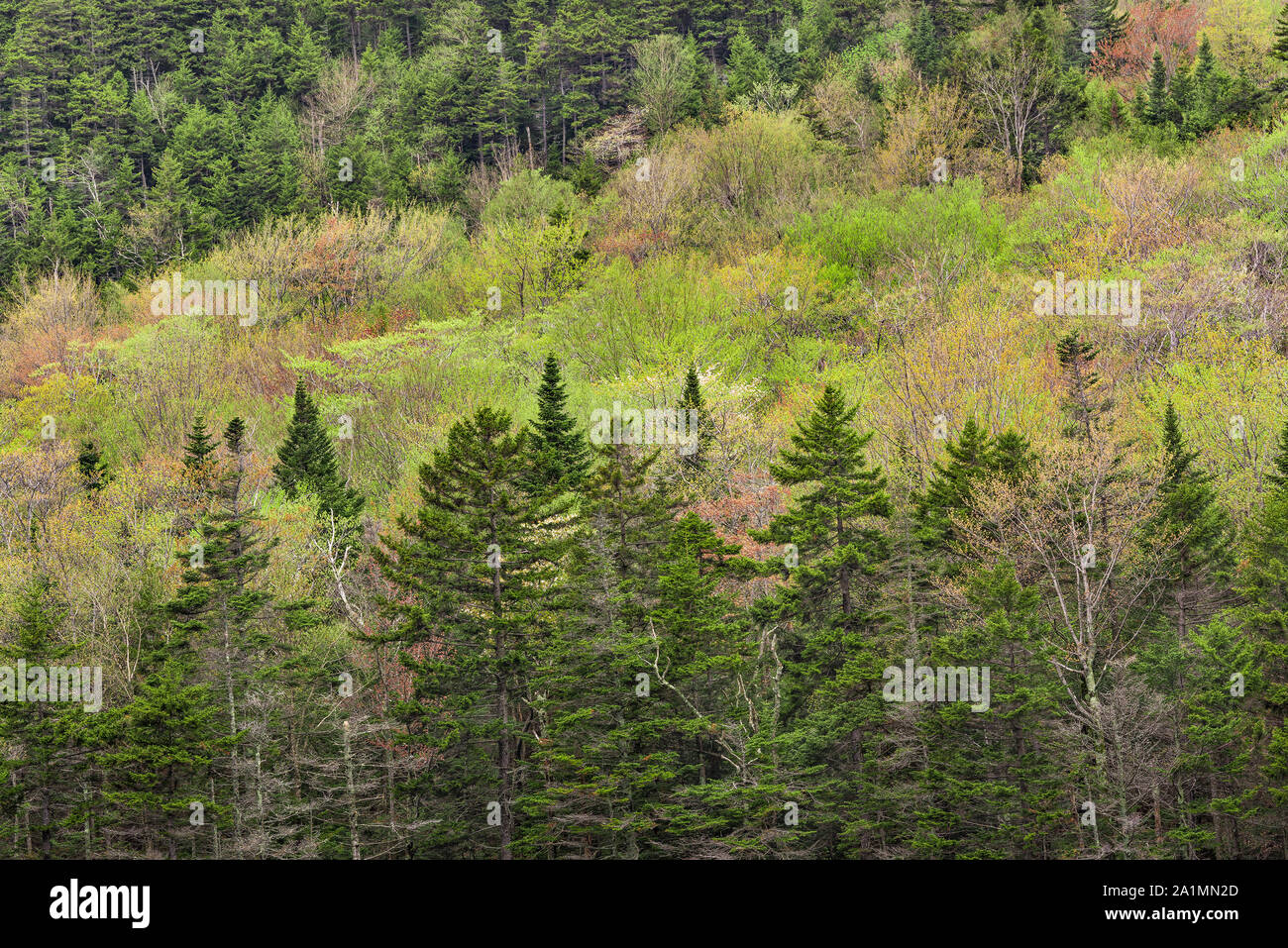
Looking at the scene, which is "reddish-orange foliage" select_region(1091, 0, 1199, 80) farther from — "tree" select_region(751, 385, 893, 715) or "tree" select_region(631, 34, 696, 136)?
"tree" select_region(751, 385, 893, 715)

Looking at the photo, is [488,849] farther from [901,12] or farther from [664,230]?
[901,12]

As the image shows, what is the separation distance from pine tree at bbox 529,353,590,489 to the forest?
0.20 m

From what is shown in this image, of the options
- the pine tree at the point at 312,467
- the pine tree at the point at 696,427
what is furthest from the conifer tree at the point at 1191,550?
the pine tree at the point at 312,467

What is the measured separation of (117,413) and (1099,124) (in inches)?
2030

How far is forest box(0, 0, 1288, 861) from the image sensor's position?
29.5 meters

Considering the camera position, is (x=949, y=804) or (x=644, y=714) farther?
(x=644, y=714)

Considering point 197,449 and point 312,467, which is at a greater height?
point 312,467

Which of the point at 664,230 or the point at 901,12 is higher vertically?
the point at 901,12

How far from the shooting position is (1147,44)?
76.3m

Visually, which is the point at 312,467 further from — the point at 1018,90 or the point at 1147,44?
the point at 1147,44

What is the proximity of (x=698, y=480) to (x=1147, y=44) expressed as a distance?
56.5 metres

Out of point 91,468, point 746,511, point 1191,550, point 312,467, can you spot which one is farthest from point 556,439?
point 91,468

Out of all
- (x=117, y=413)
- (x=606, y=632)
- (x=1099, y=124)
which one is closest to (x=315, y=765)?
(x=606, y=632)

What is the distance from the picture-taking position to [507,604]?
3297cm
